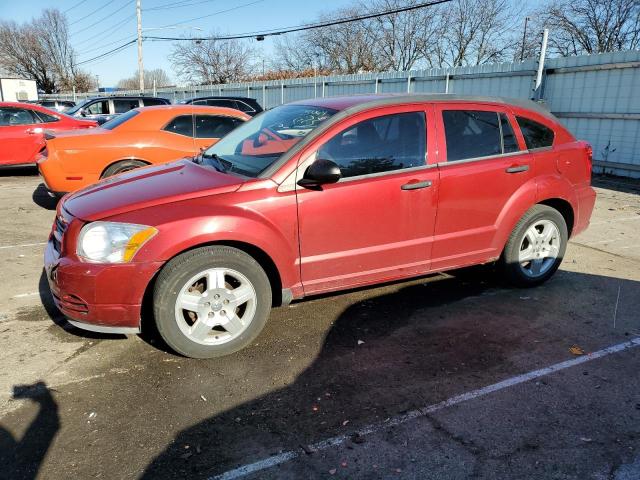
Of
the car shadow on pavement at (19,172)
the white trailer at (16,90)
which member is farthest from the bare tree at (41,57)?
the car shadow on pavement at (19,172)

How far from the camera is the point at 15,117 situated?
11.0 m

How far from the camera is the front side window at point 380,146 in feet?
12.6

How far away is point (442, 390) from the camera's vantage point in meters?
3.20

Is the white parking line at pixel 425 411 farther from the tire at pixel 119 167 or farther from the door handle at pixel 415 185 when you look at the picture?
the tire at pixel 119 167

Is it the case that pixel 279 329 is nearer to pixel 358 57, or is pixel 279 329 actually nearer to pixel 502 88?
pixel 502 88

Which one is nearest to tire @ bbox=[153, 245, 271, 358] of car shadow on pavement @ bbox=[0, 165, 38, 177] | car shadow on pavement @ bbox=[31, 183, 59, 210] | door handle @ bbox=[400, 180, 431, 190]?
door handle @ bbox=[400, 180, 431, 190]

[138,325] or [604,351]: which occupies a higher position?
[138,325]

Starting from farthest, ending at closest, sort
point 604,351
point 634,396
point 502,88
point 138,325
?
point 502,88 < point 604,351 < point 138,325 < point 634,396

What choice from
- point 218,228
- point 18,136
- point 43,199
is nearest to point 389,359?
point 218,228

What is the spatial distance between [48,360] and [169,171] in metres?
1.66

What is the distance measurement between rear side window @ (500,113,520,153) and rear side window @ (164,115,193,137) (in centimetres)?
503

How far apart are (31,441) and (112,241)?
123 cm

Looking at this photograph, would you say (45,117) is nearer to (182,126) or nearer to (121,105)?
(121,105)

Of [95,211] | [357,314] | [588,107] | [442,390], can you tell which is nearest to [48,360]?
[95,211]
